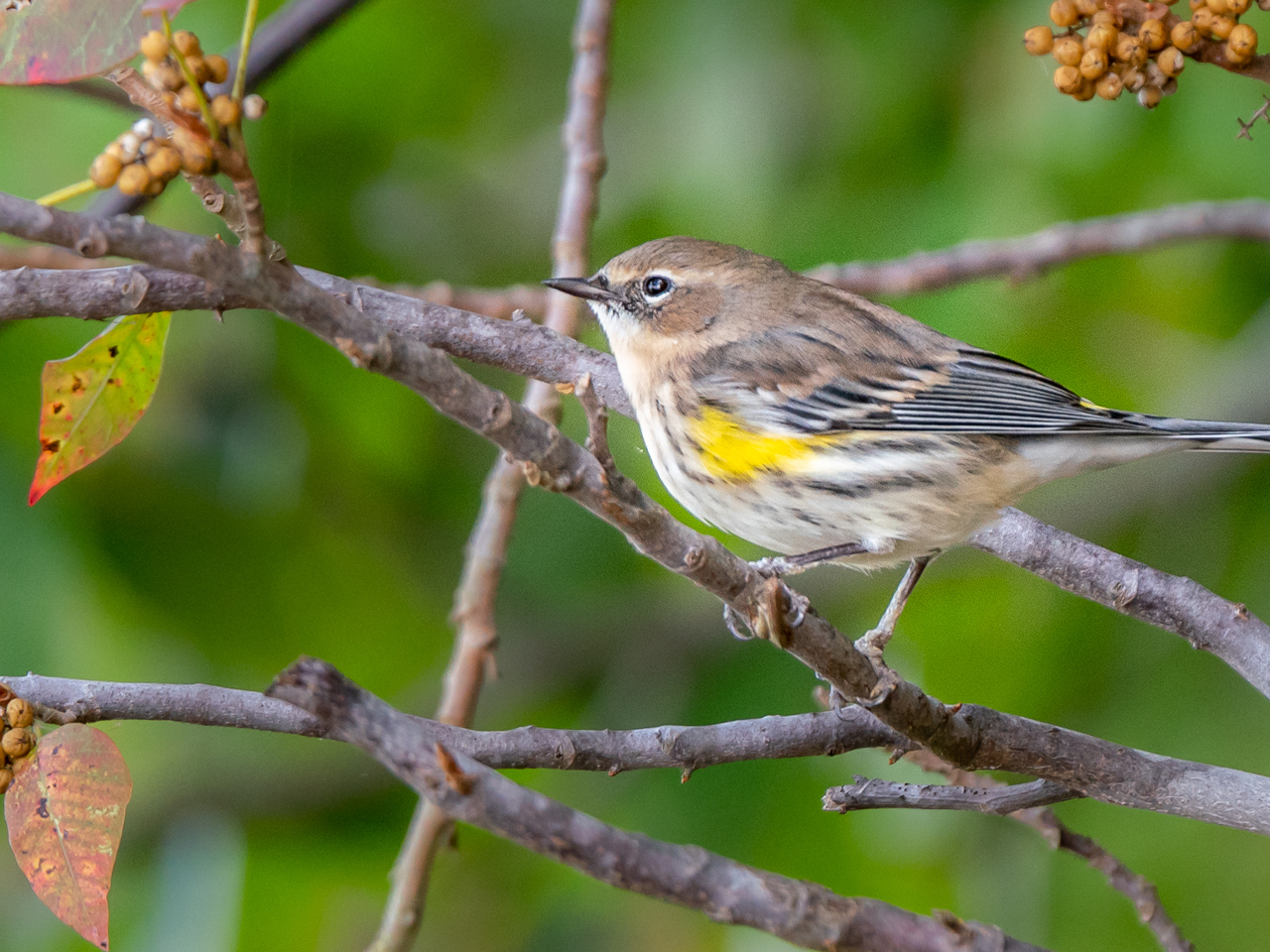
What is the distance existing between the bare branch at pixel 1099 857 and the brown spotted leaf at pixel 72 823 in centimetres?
114

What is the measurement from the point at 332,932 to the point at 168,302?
6.45 feet

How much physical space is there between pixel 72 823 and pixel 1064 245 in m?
2.39

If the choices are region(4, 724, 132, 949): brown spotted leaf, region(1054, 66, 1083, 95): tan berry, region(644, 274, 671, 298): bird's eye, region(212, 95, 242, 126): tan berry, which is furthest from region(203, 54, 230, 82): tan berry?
region(644, 274, 671, 298): bird's eye

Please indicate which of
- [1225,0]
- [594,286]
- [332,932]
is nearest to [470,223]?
[594,286]

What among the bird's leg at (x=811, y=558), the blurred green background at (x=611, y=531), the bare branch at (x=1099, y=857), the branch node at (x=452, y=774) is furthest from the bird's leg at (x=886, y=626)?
the branch node at (x=452, y=774)

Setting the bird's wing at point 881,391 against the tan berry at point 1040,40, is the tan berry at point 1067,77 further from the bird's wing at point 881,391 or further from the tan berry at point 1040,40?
the bird's wing at point 881,391

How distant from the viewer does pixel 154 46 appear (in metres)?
1.04

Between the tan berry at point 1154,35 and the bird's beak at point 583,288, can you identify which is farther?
the bird's beak at point 583,288

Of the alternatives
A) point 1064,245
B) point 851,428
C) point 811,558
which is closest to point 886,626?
point 811,558

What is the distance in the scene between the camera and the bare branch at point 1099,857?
188 cm

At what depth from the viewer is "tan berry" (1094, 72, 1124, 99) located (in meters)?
1.75

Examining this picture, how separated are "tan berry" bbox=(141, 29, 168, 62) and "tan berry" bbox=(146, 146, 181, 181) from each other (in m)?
0.08

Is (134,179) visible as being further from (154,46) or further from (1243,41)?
(1243,41)

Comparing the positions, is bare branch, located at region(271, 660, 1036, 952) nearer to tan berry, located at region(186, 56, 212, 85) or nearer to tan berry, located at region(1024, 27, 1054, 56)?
tan berry, located at region(186, 56, 212, 85)
